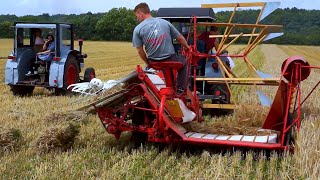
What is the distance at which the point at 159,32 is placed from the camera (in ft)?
17.1

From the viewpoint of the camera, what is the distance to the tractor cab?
33.8 ft

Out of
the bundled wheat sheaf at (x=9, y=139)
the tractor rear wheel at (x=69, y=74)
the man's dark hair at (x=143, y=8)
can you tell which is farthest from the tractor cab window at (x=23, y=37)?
the man's dark hair at (x=143, y=8)

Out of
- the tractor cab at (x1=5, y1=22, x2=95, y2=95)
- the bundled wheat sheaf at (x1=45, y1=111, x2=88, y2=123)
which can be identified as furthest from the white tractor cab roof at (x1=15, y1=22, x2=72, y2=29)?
the bundled wheat sheaf at (x1=45, y1=111, x2=88, y2=123)

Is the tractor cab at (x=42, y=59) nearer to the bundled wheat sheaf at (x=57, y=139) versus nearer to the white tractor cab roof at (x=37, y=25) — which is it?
the white tractor cab roof at (x=37, y=25)

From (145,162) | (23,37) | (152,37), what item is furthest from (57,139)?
(23,37)

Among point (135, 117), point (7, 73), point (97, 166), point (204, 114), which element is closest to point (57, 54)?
point (7, 73)

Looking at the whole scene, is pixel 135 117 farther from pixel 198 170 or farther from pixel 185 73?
pixel 198 170

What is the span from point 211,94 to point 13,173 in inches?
170

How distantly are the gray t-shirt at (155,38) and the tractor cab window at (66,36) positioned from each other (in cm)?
577

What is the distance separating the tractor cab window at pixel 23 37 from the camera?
1074 cm

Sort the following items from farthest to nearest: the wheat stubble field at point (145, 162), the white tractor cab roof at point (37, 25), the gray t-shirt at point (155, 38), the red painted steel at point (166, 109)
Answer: the white tractor cab roof at point (37, 25), the gray t-shirt at point (155, 38), the red painted steel at point (166, 109), the wheat stubble field at point (145, 162)

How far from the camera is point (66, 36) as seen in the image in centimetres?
1098

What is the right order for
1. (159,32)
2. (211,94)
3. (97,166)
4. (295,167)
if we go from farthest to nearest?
(211,94) → (159,32) → (97,166) → (295,167)

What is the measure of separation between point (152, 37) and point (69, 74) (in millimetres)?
5892
